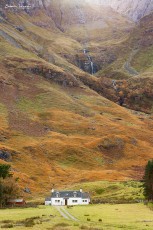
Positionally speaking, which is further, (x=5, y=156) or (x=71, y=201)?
(x=5, y=156)

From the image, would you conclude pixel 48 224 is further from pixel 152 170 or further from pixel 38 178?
pixel 38 178

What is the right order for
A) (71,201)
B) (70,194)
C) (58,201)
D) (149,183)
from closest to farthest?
(149,183)
(58,201)
(71,201)
(70,194)

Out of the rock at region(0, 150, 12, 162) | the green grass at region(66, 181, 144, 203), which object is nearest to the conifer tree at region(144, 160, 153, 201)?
the green grass at region(66, 181, 144, 203)

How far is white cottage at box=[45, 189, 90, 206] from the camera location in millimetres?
123750

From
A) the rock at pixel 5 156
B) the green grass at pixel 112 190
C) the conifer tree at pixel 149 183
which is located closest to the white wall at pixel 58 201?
the green grass at pixel 112 190

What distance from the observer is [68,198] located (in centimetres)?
12756

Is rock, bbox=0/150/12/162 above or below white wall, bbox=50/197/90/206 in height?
above

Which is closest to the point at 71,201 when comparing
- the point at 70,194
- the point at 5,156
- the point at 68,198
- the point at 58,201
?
the point at 68,198

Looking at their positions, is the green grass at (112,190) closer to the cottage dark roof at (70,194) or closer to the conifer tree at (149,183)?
the cottage dark roof at (70,194)

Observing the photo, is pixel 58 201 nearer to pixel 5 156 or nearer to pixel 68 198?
pixel 68 198

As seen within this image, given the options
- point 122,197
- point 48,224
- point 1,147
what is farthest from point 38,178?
point 48,224

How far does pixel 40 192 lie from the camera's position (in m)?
158

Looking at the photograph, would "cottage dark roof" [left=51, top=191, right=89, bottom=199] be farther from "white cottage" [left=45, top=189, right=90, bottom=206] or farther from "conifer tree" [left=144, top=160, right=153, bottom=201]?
"conifer tree" [left=144, top=160, right=153, bottom=201]

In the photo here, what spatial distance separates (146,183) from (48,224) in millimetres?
63600
